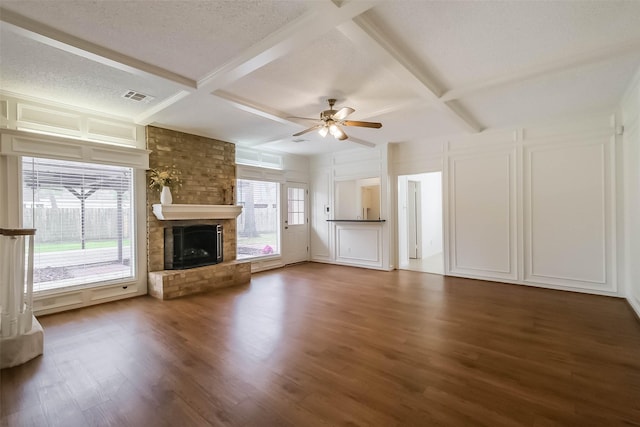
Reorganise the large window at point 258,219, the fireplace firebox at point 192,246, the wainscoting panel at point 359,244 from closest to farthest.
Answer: the fireplace firebox at point 192,246 < the large window at point 258,219 < the wainscoting panel at point 359,244

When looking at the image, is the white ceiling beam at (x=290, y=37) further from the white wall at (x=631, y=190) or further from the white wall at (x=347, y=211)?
the white wall at (x=347, y=211)

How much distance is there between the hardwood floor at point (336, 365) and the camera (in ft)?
6.15

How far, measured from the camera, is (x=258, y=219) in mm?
6496

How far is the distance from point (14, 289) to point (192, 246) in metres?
2.57

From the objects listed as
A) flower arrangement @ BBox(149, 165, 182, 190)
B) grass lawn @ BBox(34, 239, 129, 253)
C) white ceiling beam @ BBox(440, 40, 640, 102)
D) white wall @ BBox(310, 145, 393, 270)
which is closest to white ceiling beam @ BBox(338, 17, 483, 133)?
white ceiling beam @ BBox(440, 40, 640, 102)

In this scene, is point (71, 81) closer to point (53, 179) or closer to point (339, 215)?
point (53, 179)

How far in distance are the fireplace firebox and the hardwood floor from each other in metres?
0.95

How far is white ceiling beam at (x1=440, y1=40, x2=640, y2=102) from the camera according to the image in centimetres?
254

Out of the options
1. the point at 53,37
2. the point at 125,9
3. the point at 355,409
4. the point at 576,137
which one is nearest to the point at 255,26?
the point at 125,9

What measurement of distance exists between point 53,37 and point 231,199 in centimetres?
363

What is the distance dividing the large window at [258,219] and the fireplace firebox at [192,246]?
26.9 inches

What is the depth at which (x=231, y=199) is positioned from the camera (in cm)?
574

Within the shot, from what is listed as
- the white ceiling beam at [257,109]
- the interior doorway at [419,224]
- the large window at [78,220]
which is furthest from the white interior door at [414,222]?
the large window at [78,220]

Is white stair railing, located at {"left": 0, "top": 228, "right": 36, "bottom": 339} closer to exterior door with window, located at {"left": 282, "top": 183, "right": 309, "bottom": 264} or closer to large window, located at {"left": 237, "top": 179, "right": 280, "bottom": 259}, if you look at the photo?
large window, located at {"left": 237, "top": 179, "right": 280, "bottom": 259}
